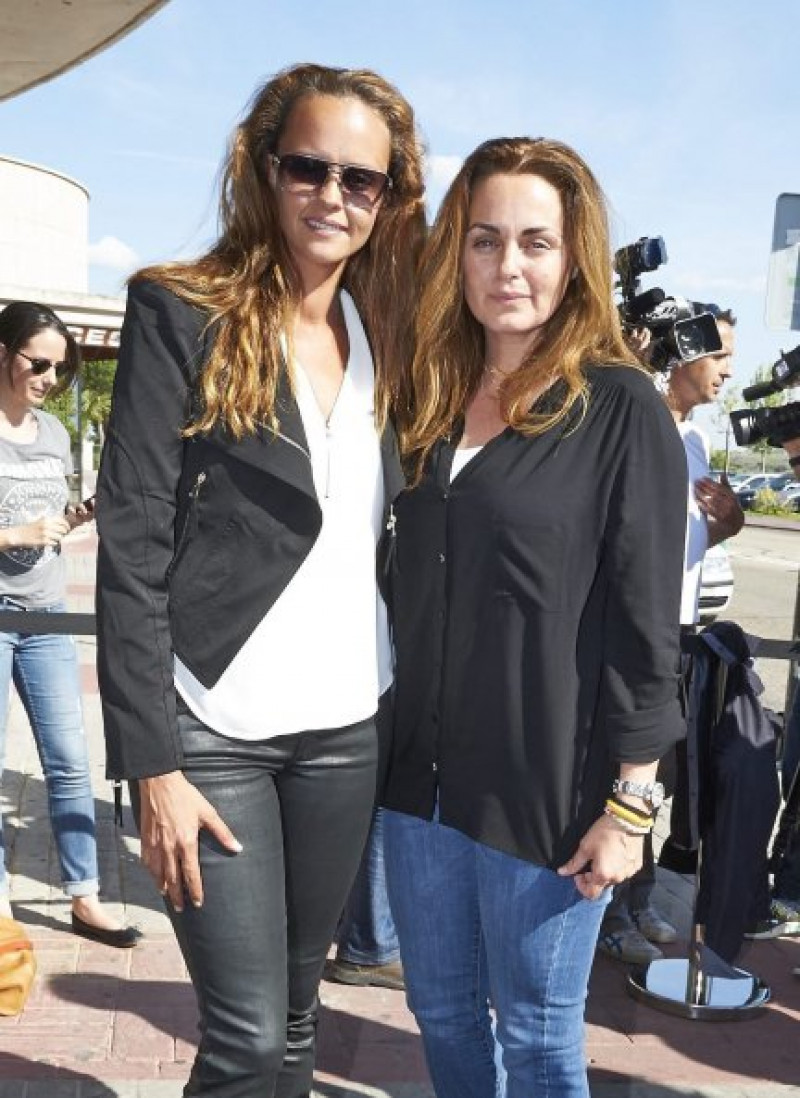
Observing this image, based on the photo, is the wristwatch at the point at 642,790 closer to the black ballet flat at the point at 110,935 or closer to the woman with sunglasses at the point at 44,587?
the woman with sunglasses at the point at 44,587

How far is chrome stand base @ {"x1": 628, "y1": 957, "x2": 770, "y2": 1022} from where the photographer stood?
12.0 ft

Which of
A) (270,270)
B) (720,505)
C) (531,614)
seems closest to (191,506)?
(270,270)

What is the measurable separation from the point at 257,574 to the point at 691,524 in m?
2.54

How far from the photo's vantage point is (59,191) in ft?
131

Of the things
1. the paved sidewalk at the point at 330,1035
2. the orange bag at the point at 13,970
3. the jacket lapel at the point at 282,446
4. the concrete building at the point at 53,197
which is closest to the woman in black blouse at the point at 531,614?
the jacket lapel at the point at 282,446

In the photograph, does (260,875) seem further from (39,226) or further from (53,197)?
(53,197)

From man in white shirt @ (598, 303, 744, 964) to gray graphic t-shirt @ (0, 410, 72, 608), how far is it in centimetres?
A: 215

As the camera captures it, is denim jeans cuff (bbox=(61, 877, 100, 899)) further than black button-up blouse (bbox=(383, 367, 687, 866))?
Yes

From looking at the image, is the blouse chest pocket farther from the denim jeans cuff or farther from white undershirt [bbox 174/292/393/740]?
the denim jeans cuff

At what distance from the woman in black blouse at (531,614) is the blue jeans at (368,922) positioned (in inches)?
60.3

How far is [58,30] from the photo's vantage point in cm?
511

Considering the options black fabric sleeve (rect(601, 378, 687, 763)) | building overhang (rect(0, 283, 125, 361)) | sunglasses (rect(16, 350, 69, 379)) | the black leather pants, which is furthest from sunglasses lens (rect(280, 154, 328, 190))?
building overhang (rect(0, 283, 125, 361))

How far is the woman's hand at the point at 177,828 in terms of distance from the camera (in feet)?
6.33

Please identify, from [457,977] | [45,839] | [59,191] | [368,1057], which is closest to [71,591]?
[45,839]
